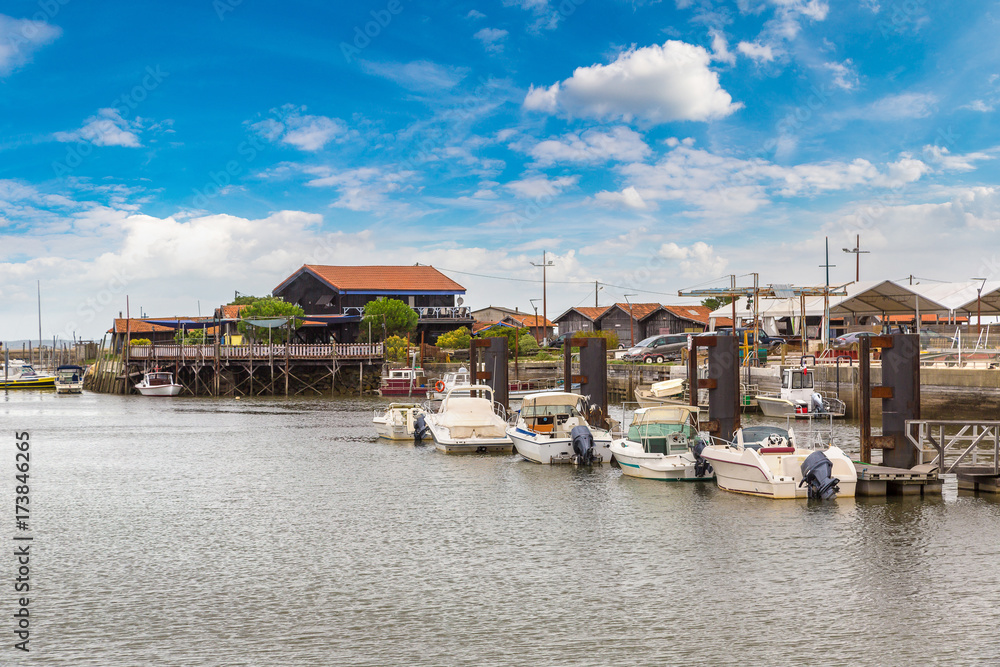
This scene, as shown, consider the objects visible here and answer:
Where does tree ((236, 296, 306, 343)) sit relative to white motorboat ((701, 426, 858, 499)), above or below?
above

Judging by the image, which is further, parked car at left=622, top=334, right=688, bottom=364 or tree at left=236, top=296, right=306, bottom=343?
tree at left=236, top=296, right=306, bottom=343

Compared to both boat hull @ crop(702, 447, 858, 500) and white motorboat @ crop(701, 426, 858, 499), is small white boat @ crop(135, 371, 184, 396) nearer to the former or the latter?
white motorboat @ crop(701, 426, 858, 499)

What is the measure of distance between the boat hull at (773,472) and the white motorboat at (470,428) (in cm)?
1106

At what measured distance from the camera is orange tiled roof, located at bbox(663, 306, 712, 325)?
92.8 meters

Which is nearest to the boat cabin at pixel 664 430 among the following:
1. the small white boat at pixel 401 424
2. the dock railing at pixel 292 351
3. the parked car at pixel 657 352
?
the small white boat at pixel 401 424

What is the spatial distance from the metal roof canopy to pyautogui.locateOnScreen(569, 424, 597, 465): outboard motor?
28.8 metres

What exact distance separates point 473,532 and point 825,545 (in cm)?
729

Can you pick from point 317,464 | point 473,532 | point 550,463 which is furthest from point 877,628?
point 317,464

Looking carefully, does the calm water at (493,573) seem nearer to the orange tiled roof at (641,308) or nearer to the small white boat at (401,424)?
the small white boat at (401,424)

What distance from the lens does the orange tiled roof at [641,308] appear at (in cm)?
9539

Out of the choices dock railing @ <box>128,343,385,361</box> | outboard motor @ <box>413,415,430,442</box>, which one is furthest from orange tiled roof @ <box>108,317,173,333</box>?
outboard motor @ <box>413,415,430,442</box>

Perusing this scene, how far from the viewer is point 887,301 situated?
53.5 m

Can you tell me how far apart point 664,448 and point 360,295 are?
209ft

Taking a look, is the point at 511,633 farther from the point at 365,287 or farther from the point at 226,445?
the point at 365,287
